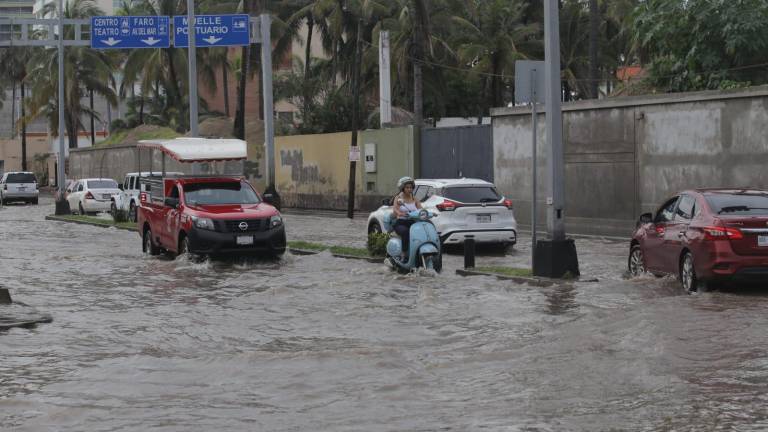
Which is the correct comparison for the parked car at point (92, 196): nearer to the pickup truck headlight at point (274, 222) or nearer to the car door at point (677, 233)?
the pickup truck headlight at point (274, 222)

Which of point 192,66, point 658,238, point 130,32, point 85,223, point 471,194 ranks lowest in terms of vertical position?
point 85,223

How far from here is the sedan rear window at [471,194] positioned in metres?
23.5

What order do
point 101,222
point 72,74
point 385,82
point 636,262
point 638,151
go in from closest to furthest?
point 636,262, point 638,151, point 101,222, point 385,82, point 72,74

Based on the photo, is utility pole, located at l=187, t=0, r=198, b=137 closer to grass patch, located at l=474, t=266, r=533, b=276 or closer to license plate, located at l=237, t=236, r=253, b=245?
license plate, located at l=237, t=236, r=253, b=245

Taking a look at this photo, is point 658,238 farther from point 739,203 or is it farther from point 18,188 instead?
point 18,188

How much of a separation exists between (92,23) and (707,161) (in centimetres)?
2297

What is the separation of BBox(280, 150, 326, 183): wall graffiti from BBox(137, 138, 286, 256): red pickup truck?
22.7 metres

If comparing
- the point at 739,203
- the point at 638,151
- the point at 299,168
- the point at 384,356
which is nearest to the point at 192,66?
the point at 299,168

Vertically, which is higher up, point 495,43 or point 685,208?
point 495,43

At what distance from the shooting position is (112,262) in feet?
77.3

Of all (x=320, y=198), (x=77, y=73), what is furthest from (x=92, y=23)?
(x=77, y=73)

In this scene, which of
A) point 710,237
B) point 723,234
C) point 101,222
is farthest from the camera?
point 101,222

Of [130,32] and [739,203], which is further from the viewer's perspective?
[130,32]

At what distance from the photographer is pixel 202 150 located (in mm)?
27141
